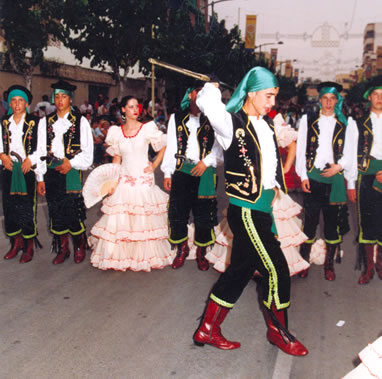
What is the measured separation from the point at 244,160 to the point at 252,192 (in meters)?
0.25

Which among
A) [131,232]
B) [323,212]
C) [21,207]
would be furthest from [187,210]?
[21,207]

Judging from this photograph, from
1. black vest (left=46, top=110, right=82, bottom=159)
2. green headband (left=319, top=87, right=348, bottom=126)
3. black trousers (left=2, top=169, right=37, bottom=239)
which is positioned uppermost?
green headband (left=319, top=87, right=348, bottom=126)

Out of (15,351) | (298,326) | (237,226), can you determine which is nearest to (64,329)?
(15,351)

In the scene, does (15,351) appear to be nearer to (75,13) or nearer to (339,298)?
(339,298)

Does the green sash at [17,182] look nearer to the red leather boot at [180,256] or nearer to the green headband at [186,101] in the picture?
the red leather boot at [180,256]

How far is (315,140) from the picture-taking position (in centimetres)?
511

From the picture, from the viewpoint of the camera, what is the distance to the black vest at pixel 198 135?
5.40m

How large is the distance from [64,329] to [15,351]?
0.48 m

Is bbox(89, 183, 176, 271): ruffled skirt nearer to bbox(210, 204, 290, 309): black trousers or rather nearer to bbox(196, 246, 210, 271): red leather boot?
bbox(196, 246, 210, 271): red leather boot

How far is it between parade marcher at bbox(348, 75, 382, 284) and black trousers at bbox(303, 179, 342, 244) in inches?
11.5

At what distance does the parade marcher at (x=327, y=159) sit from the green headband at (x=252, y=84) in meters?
1.87

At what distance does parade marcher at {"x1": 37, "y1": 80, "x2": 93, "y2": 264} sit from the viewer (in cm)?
552

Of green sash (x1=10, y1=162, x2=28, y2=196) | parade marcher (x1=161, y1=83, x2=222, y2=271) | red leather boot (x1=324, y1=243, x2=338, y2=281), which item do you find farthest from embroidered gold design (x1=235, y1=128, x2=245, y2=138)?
green sash (x1=10, y1=162, x2=28, y2=196)

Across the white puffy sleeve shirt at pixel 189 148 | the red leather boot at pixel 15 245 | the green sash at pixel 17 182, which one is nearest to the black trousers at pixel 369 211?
the white puffy sleeve shirt at pixel 189 148
